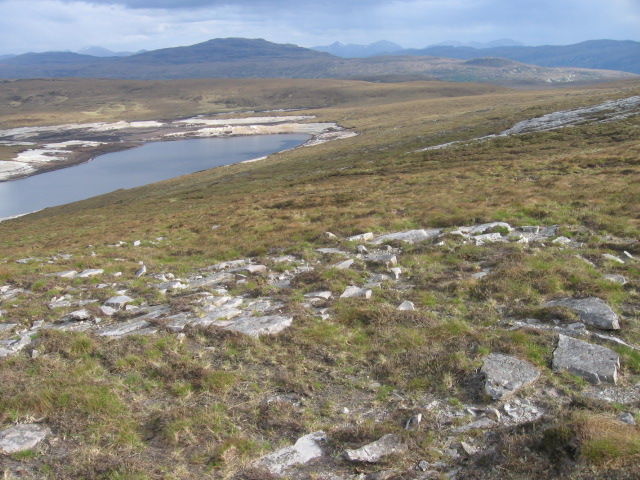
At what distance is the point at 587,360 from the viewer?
755 centimetres

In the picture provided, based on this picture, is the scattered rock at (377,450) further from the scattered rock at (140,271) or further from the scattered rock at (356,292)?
the scattered rock at (140,271)

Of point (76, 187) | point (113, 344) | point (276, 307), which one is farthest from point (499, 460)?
point (76, 187)

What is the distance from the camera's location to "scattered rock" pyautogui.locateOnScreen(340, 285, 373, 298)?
1134cm

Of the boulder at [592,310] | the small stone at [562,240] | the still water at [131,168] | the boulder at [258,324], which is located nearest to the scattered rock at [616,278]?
the boulder at [592,310]

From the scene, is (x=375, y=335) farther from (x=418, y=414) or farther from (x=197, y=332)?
(x=197, y=332)

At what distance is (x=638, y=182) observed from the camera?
20688 millimetres

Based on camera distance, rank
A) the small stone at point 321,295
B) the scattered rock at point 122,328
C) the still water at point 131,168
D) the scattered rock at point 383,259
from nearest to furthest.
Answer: the scattered rock at point 122,328 < the small stone at point 321,295 < the scattered rock at point 383,259 < the still water at point 131,168

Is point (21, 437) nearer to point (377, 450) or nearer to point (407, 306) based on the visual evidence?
point (377, 450)

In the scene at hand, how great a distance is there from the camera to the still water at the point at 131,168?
78181 millimetres

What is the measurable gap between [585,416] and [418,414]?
2.19 m

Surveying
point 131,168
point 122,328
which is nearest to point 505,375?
point 122,328

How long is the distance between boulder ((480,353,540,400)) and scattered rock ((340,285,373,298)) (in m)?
3.87

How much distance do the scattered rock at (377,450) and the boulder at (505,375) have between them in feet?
6.08

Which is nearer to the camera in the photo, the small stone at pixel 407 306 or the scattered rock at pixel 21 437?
the scattered rock at pixel 21 437
